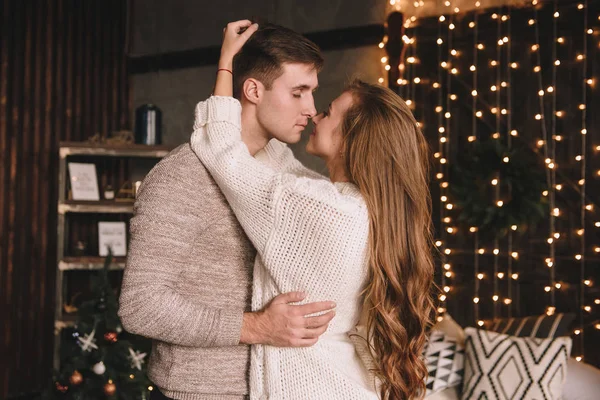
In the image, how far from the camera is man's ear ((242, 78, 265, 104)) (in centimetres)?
183

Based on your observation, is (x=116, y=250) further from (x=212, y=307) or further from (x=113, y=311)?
(x=212, y=307)

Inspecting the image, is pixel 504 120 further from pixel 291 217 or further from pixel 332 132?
pixel 291 217

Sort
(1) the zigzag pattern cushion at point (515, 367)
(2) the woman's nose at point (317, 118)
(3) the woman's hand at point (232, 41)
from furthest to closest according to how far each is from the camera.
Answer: (1) the zigzag pattern cushion at point (515, 367) → (2) the woman's nose at point (317, 118) → (3) the woman's hand at point (232, 41)

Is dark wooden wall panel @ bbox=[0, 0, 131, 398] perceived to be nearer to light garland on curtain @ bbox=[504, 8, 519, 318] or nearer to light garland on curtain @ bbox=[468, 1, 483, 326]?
light garland on curtain @ bbox=[468, 1, 483, 326]

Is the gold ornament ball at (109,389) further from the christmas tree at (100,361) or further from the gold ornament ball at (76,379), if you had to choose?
the gold ornament ball at (76,379)

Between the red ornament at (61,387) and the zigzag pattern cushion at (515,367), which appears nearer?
the zigzag pattern cushion at (515,367)

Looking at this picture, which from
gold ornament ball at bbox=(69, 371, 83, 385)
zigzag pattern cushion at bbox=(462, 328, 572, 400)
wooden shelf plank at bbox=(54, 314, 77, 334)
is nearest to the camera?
zigzag pattern cushion at bbox=(462, 328, 572, 400)

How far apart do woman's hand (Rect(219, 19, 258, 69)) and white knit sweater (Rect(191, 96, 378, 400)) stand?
0.15 m

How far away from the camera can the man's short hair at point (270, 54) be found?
1.83 metres

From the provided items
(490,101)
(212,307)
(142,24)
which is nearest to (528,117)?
(490,101)

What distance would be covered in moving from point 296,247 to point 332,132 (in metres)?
0.39

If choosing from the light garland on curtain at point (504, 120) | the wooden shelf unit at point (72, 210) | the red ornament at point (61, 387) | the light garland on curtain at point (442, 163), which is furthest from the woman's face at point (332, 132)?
the wooden shelf unit at point (72, 210)

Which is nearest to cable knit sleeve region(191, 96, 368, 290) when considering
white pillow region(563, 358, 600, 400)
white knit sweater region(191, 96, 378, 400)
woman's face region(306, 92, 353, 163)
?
white knit sweater region(191, 96, 378, 400)

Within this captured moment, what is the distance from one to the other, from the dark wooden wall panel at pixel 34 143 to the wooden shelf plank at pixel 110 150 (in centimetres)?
60
